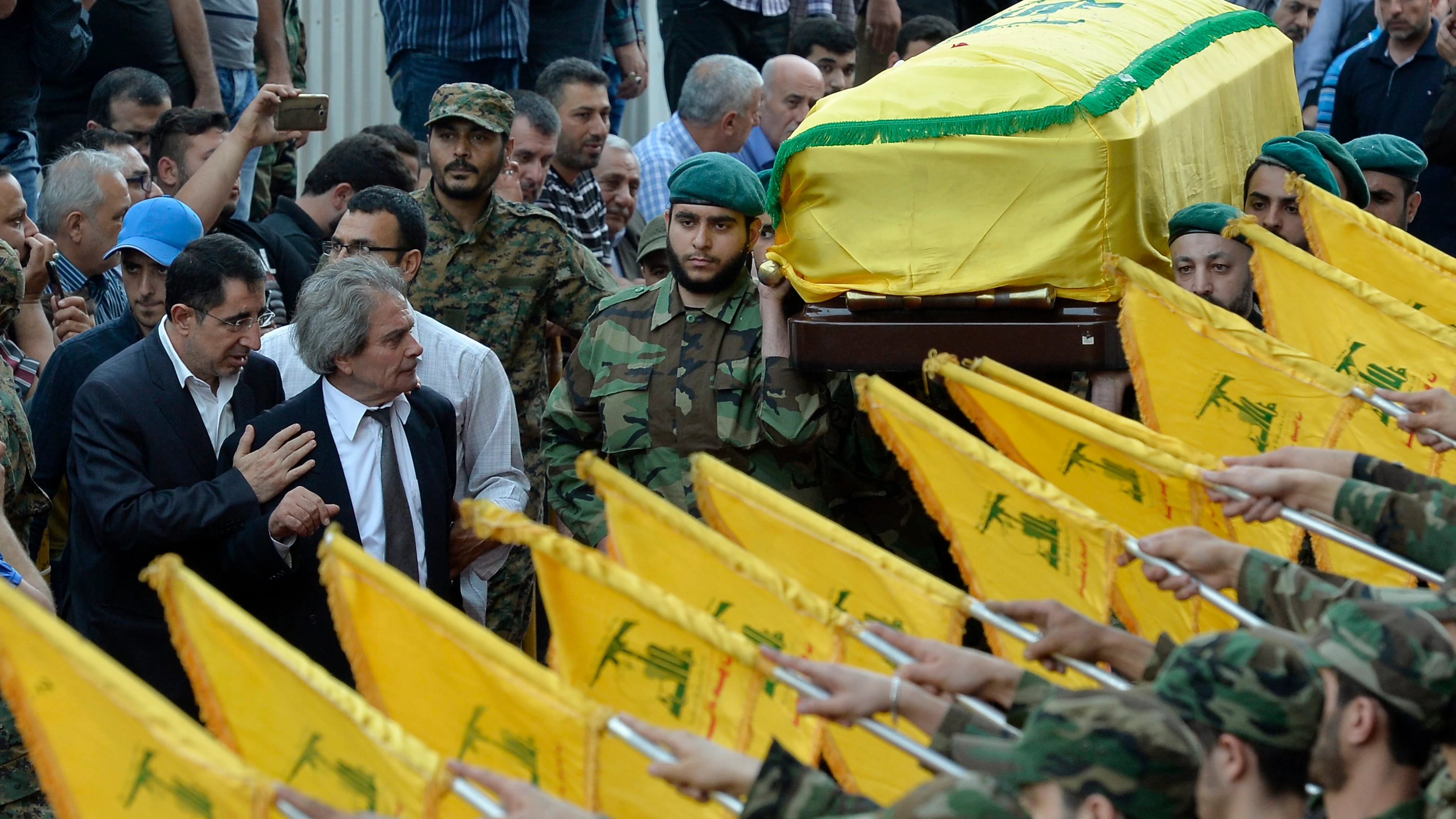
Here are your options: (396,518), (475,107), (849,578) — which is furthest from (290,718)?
(475,107)

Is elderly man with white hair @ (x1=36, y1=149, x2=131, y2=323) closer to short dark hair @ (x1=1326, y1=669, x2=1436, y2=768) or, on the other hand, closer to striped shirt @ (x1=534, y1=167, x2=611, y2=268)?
striped shirt @ (x1=534, y1=167, x2=611, y2=268)

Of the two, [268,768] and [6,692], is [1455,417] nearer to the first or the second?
[268,768]

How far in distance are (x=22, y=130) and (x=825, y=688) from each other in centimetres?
448

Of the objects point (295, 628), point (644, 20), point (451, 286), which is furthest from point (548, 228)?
point (644, 20)

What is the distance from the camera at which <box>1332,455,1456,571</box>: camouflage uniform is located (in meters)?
3.08

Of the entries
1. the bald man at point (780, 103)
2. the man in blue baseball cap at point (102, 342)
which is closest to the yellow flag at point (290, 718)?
the man in blue baseball cap at point (102, 342)

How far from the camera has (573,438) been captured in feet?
15.3

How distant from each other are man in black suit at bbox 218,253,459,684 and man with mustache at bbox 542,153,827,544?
1.72ft

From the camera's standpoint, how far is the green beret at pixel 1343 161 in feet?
16.9

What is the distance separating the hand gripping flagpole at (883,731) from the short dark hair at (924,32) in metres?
5.78

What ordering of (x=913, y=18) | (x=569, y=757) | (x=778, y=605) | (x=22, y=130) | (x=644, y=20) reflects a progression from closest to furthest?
1. (x=569, y=757)
2. (x=778, y=605)
3. (x=22, y=130)
4. (x=913, y=18)
5. (x=644, y=20)

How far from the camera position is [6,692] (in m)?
2.57

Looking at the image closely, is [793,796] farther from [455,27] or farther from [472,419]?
[455,27]

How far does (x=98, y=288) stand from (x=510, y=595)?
5.19ft
